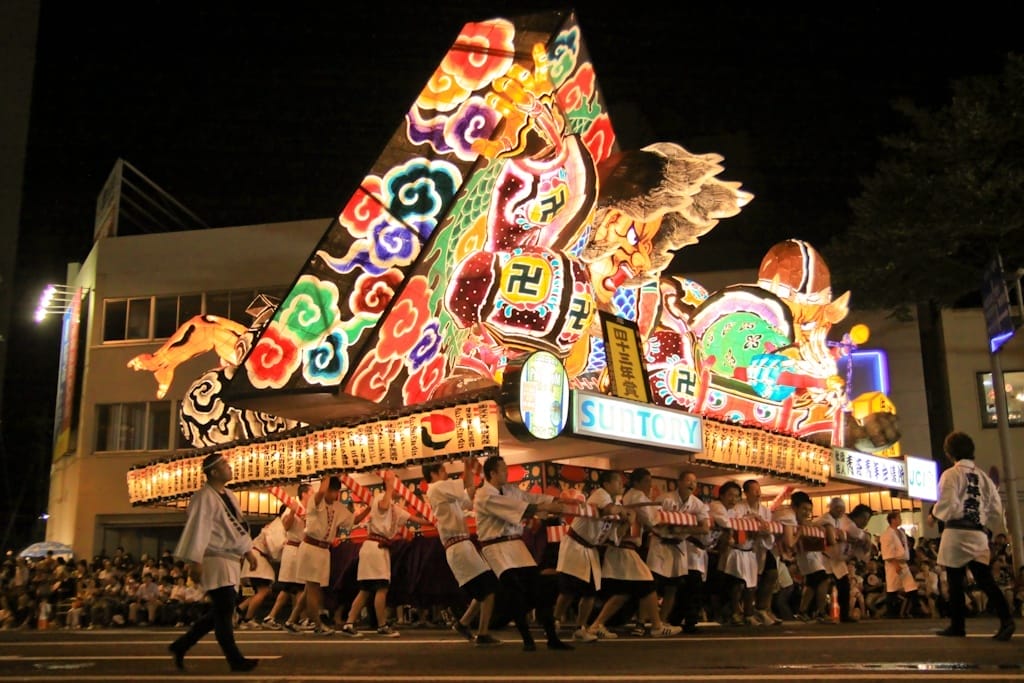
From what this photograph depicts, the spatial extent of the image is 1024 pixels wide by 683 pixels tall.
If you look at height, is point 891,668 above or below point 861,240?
below

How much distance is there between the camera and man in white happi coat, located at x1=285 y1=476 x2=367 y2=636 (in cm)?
1293

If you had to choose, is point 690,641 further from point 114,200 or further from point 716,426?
point 114,200

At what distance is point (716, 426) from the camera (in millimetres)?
15578

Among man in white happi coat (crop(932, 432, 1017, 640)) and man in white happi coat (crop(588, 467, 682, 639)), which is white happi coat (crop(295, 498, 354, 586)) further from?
man in white happi coat (crop(932, 432, 1017, 640))

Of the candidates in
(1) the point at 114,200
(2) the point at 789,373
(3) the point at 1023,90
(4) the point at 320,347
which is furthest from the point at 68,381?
(3) the point at 1023,90

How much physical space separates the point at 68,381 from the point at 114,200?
231 inches

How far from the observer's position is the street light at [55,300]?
3272cm

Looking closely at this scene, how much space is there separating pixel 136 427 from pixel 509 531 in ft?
75.8

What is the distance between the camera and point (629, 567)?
10.7m

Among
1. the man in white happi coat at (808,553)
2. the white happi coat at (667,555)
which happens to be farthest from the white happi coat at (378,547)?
the man in white happi coat at (808,553)

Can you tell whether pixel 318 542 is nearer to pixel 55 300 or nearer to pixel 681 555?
pixel 681 555

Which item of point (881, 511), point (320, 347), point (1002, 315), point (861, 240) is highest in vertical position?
point (861, 240)

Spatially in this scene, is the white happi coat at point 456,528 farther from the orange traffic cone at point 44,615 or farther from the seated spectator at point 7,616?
the seated spectator at point 7,616

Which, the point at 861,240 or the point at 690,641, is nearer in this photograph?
the point at 690,641
